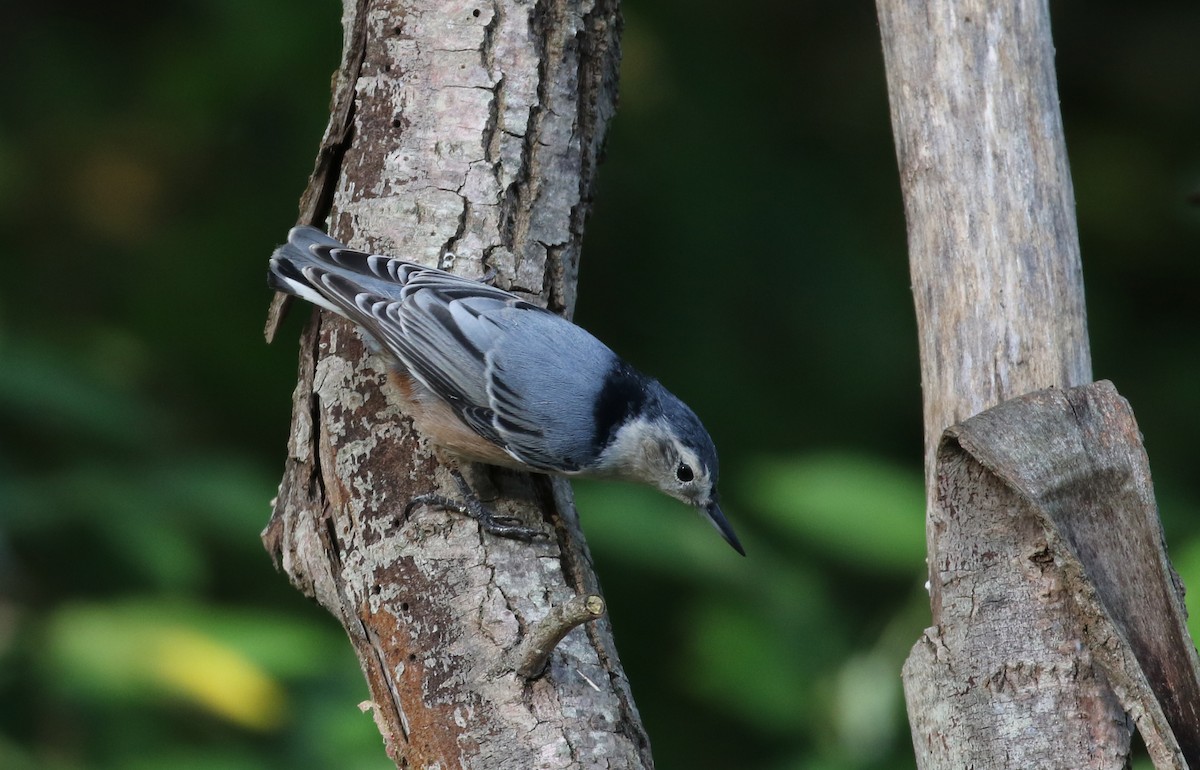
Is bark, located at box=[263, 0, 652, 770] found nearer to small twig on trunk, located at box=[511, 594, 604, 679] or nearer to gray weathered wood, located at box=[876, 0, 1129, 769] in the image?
small twig on trunk, located at box=[511, 594, 604, 679]

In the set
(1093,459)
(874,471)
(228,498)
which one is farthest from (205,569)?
(1093,459)

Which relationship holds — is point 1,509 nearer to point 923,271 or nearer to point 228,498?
point 228,498

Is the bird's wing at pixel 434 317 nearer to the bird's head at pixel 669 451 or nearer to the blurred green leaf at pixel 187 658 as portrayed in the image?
the bird's head at pixel 669 451

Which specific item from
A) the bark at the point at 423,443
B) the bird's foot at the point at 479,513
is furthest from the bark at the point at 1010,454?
the bird's foot at the point at 479,513

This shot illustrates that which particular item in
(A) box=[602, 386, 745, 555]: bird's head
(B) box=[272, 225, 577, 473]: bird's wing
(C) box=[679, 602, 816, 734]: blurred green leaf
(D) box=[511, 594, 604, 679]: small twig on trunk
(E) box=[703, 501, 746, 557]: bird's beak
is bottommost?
(C) box=[679, 602, 816, 734]: blurred green leaf

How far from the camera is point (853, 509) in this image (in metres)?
2.69

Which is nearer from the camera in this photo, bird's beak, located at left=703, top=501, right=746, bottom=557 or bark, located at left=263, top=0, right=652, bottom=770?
bark, located at left=263, top=0, right=652, bottom=770

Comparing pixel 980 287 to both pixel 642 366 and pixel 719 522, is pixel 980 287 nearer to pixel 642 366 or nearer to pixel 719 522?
pixel 719 522

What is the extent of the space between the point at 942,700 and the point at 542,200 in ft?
3.96

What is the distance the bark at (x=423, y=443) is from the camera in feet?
5.79

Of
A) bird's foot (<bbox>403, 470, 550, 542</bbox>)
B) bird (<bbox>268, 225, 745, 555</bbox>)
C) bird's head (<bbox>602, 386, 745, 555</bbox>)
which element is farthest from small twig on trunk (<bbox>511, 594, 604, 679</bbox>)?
bird's head (<bbox>602, 386, 745, 555</bbox>)

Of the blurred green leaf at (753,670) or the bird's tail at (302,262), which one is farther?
the blurred green leaf at (753,670)

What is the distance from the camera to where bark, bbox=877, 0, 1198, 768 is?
163cm

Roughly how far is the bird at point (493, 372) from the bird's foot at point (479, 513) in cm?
6
